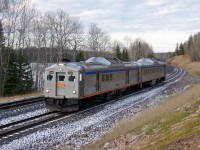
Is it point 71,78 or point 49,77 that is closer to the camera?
point 71,78

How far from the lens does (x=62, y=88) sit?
19109mm

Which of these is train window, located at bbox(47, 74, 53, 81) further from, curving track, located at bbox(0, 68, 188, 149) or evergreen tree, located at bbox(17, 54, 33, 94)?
evergreen tree, located at bbox(17, 54, 33, 94)

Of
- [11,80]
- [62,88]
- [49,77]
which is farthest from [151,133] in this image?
[11,80]

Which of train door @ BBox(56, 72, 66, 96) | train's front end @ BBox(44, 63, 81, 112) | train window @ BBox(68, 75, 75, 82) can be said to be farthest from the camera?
train door @ BBox(56, 72, 66, 96)

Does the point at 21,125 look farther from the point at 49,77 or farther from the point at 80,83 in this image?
the point at 49,77

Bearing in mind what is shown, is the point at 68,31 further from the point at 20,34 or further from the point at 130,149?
the point at 130,149

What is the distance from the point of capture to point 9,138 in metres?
12.5

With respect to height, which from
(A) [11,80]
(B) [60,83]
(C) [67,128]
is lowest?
(C) [67,128]

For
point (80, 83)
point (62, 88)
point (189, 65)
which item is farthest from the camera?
point (189, 65)

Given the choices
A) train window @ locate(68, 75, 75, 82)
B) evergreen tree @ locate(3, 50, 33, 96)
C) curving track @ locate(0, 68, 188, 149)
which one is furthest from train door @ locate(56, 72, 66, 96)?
evergreen tree @ locate(3, 50, 33, 96)

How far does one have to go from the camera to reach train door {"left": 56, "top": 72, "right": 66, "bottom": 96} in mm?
19086

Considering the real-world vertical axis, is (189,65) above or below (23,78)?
below

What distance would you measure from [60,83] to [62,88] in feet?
1.18

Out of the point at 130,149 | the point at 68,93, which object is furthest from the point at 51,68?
the point at 130,149
